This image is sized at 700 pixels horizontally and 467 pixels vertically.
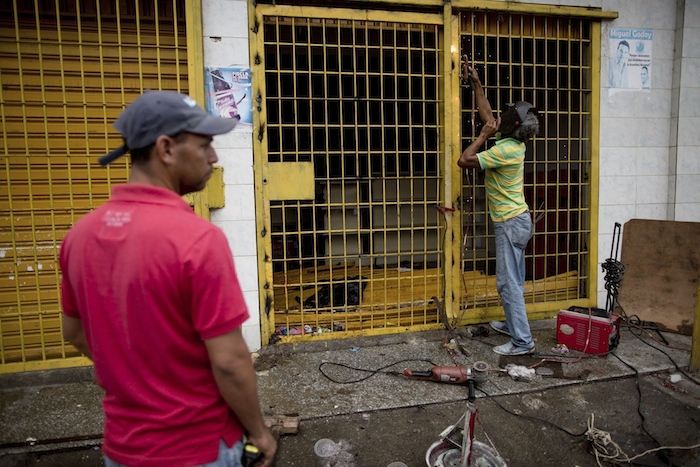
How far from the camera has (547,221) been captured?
575 centimetres

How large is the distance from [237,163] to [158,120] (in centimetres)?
311

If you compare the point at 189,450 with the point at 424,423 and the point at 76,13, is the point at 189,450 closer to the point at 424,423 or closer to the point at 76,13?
the point at 424,423

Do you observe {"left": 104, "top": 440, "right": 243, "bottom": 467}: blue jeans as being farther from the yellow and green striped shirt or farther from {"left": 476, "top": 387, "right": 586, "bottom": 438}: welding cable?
the yellow and green striped shirt

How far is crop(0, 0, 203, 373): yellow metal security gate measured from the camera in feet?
13.5

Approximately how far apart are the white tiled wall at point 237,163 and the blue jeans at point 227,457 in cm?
304

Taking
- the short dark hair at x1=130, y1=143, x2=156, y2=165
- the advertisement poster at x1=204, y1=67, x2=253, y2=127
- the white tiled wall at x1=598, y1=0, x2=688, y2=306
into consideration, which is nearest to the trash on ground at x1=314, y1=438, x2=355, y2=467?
the short dark hair at x1=130, y1=143, x2=156, y2=165

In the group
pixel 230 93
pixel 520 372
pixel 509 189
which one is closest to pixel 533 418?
pixel 520 372

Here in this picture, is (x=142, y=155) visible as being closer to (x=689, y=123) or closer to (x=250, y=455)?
(x=250, y=455)

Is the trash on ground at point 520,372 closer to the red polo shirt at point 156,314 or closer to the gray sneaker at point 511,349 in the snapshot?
the gray sneaker at point 511,349

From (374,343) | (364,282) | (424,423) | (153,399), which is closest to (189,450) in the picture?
(153,399)

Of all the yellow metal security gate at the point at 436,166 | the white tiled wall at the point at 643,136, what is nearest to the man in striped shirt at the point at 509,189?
the yellow metal security gate at the point at 436,166

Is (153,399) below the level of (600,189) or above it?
below

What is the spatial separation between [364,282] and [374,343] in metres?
0.75

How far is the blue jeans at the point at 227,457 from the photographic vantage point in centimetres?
152
